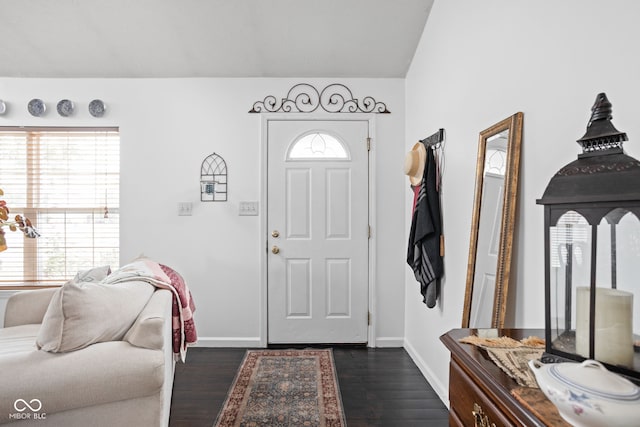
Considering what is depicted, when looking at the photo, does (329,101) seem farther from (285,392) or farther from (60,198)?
(60,198)

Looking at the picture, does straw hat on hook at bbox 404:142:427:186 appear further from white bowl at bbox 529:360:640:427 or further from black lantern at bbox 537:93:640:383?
white bowl at bbox 529:360:640:427

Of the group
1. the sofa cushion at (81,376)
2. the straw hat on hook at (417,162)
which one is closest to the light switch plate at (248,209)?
the straw hat on hook at (417,162)

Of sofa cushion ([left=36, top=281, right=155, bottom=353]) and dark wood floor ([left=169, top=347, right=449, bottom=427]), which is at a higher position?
sofa cushion ([left=36, top=281, right=155, bottom=353])

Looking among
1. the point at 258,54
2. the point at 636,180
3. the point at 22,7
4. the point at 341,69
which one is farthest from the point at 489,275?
the point at 22,7

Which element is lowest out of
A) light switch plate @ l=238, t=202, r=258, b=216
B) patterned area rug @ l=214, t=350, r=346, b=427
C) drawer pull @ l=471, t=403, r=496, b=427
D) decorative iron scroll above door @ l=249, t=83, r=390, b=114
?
patterned area rug @ l=214, t=350, r=346, b=427

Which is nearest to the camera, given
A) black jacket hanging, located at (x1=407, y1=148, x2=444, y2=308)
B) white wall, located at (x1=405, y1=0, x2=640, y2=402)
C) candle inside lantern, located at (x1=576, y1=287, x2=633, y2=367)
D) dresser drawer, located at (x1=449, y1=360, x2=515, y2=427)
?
candle inside lantern, located at (x1=576, y1=287, x2=633, y2=367)

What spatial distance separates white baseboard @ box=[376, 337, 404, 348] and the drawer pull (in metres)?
2.62

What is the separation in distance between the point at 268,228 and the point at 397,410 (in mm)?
1811

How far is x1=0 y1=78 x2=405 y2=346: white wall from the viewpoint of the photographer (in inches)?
→ 139

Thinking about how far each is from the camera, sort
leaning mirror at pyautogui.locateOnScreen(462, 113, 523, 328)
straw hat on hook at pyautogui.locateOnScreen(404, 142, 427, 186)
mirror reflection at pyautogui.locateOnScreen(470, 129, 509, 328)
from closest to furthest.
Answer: leaning mirror at pyautogui.locateOnScreen(462, 113, 523, 328)
mirror reflection at pyautogui.locateOnScreen(470, 129, 509, 328)
straw hat on hook at pyautogui.locateOnScreen(404, 142, 427, 186)

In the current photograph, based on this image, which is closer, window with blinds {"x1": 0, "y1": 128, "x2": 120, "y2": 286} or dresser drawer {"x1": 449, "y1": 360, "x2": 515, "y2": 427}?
dresser drawer {"x1": 449, "y1": 360, "x2": 515, "y2": 427}

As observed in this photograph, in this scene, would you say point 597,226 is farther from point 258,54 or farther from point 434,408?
point 258,54

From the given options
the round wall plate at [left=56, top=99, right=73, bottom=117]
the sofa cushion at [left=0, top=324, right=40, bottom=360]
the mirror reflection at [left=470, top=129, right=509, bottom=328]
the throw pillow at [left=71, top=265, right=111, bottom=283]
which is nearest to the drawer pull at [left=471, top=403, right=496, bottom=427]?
the mirror reflection at [left=470, top=129, right=509, bottom=328]

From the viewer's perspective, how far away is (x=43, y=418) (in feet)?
5.37
